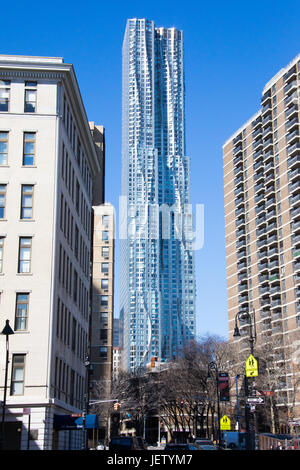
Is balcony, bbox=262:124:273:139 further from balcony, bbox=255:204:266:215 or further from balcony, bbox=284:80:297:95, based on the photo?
balcony, bbox=255:204:266:215

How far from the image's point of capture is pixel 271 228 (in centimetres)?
12325

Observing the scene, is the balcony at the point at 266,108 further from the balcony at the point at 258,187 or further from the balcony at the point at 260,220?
the balcony at the point at 260,220

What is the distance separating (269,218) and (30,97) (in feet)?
264

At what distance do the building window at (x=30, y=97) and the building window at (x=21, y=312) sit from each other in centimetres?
1471

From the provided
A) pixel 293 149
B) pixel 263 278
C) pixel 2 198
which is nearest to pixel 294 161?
pixel 293 149

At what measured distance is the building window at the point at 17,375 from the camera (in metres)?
43.6

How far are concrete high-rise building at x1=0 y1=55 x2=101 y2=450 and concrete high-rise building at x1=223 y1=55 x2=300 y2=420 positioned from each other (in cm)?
5321

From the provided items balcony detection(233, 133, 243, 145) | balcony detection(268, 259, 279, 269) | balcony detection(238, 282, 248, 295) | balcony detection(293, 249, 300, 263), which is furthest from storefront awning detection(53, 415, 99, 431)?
balcony detection(233, 133, 243, 145)

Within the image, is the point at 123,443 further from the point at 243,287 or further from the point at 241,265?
the point at 241,265

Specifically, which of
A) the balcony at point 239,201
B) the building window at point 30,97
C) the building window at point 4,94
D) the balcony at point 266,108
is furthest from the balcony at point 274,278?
the building window at point 4,94

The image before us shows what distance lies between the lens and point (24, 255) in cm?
4678

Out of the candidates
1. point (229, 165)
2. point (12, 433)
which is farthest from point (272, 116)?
point (12, 433)

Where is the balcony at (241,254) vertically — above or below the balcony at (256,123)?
below

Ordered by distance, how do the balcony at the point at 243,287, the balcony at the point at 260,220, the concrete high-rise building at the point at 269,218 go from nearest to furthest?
the concrete high-rise building at the point at 269,218 < the balcony at the point at 260,220 < the balcony at the point at 243,287
